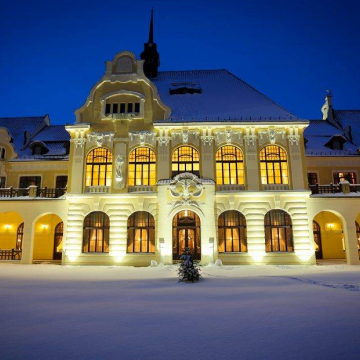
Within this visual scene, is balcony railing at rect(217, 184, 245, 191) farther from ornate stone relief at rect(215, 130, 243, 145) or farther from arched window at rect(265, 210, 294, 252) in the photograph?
ornate stone relief at rect(215, 130, 243, 145)

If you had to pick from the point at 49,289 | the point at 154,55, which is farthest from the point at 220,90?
the point at 49,289

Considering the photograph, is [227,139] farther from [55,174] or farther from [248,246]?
[55,174]

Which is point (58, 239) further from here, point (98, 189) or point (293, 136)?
point (293, 136)

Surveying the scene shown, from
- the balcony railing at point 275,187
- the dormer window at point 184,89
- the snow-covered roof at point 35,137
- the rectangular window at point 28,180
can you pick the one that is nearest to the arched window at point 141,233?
the balcony railing at point 275,187

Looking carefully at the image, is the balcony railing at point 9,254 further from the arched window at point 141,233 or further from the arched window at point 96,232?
the arched window at point 141,233

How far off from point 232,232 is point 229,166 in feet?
18.4

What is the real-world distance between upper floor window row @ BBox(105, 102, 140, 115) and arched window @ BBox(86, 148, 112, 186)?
12.0ft

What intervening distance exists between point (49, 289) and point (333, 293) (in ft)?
35.8

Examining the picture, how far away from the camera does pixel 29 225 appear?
2502 centimetres

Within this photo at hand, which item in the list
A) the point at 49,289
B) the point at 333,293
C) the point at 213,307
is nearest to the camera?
the point at 213,307

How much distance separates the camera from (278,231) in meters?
24.1

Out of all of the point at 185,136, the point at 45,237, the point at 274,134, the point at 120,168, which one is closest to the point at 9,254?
the point at 45,237

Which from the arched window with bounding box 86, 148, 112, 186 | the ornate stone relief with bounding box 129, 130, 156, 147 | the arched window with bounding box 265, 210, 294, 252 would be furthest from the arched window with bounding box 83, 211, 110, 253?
the arched window with bounding box 265, 210, 294, 252

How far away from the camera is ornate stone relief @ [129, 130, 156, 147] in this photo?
84.5 ft
